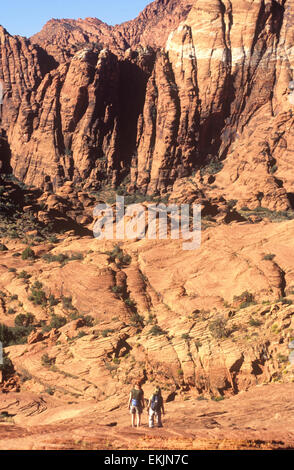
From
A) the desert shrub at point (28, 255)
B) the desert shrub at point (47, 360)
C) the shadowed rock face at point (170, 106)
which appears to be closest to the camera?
the desert shrub at point (47, 360)

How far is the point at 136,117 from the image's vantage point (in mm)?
94375

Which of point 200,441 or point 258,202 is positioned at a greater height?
point 258,202

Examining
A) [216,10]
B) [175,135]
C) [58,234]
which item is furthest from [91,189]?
[216,10]

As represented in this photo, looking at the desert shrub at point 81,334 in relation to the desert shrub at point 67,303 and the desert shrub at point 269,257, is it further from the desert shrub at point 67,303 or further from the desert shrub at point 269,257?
the desert shrub at point 269,257

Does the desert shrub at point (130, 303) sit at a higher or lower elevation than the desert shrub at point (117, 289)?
lower

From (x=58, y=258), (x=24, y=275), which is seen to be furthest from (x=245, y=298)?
(x=24, y=275)

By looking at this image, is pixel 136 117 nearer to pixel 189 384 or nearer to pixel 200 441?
pixel 189 384

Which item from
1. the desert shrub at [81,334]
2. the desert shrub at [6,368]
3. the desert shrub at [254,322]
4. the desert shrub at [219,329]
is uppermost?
the desert shrub at [254,322]

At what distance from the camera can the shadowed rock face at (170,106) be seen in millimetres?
86312

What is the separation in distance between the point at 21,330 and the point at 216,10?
78380 mm

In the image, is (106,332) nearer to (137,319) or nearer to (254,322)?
(137,319)

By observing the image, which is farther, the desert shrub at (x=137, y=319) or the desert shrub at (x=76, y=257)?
the desert shrub at (x=76, y=257)

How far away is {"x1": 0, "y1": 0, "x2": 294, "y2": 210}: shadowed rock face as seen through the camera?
3398 inches

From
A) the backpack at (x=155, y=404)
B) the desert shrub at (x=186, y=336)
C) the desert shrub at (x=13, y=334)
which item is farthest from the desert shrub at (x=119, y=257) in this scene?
the backpack at (x=155, y=404)
